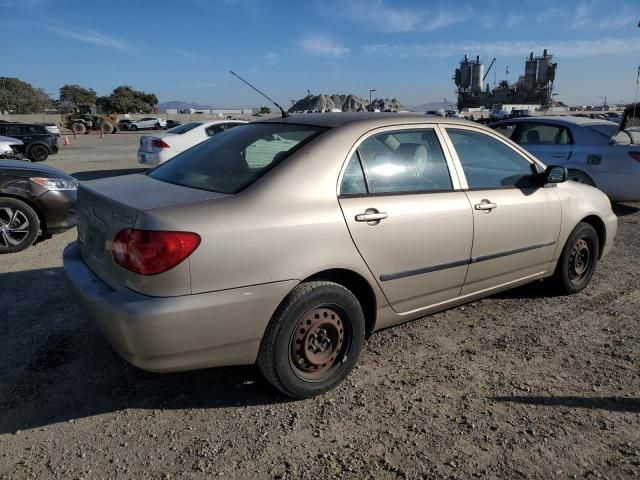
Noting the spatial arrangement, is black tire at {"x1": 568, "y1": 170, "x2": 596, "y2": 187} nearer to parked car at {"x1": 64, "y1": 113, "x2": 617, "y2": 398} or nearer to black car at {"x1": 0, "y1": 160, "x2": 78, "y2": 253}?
parked car at {"x1": 64, "y1": 113, "x2": 617, "y2": 398}

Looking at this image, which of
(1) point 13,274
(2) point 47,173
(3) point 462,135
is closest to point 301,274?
(3) point 462,135

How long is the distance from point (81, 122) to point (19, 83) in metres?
48.6

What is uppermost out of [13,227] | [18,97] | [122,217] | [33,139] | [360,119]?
[18,97]

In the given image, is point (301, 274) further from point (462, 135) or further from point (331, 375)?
point (462, 135)

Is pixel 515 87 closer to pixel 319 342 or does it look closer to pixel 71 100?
pixel 71 100

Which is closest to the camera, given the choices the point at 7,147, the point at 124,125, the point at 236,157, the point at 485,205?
the point at 236,157

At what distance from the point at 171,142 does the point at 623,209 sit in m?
9.27

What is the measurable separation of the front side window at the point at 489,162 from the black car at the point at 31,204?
4.55 m

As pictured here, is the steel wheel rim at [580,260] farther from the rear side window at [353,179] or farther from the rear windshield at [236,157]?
the rear windshield at [236,157]

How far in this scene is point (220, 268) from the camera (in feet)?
8.31

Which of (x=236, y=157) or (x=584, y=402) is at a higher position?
(x=236, y=157)

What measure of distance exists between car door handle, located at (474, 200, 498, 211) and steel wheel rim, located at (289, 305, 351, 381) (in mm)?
1290

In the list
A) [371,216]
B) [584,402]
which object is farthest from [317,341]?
[584,402]

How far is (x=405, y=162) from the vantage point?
3.39 m
